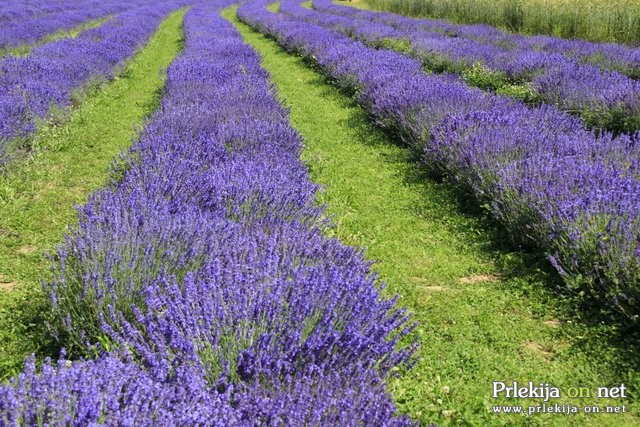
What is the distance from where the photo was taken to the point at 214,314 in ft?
8.30

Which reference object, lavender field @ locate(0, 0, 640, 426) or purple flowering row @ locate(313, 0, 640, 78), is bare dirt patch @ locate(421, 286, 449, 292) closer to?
lavender field @ locate(0, 0, 640, 426)

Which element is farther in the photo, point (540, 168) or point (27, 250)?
point (540, 168)

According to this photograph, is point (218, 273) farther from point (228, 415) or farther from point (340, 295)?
point (228, 415)

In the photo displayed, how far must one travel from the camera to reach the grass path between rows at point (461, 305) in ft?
9.16

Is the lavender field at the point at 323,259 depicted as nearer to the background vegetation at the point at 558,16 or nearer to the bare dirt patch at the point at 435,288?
Answer: the bare dirt patch at the point at 435,288

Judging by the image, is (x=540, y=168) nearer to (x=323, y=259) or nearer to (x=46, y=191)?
(x=323, y=259)

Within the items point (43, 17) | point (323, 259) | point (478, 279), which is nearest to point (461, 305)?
point (478, 279)

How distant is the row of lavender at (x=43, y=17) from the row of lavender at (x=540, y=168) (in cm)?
948

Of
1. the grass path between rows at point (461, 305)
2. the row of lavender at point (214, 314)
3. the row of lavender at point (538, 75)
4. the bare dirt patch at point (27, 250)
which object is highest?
the row of lavender at point (538, 75)

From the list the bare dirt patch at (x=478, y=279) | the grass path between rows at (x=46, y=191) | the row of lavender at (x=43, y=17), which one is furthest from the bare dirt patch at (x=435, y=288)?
the row of lavender at (x=43, y=17)

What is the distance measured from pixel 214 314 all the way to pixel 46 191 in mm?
3674

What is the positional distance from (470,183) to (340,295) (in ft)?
8.70

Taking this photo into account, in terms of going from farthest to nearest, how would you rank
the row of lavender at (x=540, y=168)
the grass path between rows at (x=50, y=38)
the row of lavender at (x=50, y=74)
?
the grass path between rows at (x=50, y=38) < the row of lavender at (x=50, y=74) < the row of lavender at (x=540, y=168)

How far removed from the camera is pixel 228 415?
6.59 ft
